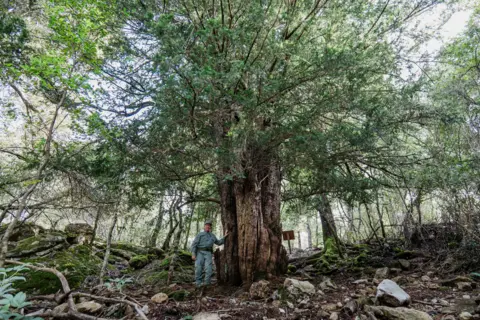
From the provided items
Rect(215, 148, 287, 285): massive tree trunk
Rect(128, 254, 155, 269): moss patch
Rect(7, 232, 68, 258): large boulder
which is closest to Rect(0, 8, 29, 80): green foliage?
Rect(7, 232, 68, 258): large boulder

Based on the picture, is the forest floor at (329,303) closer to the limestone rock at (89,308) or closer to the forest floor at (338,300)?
the forest floor at (338,300)

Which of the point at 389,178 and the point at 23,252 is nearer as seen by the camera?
the point at 389,178

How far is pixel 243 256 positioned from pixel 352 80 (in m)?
4.15

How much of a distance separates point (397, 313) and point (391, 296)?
1.74ft

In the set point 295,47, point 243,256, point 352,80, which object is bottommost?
point 243,256

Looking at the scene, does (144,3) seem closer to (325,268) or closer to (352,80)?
(352,80)

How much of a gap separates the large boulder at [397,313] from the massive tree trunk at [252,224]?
2482 mm

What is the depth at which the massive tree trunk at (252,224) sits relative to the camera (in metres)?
5.55

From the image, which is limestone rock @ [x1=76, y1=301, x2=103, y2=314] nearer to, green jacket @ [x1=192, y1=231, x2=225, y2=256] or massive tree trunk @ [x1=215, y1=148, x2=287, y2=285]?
massive tree trunk @ [x1=215, y1=148, x2=287, y2=285]

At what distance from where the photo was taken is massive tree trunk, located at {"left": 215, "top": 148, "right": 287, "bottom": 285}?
5.55 meters

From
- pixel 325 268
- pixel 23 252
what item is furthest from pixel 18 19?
pixel 325 268

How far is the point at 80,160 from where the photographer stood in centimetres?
570

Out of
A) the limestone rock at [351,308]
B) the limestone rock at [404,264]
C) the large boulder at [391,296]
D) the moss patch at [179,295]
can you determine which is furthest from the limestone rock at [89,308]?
the limestone rock at [404,264]

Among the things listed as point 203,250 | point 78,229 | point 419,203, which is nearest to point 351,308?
point 203,250
